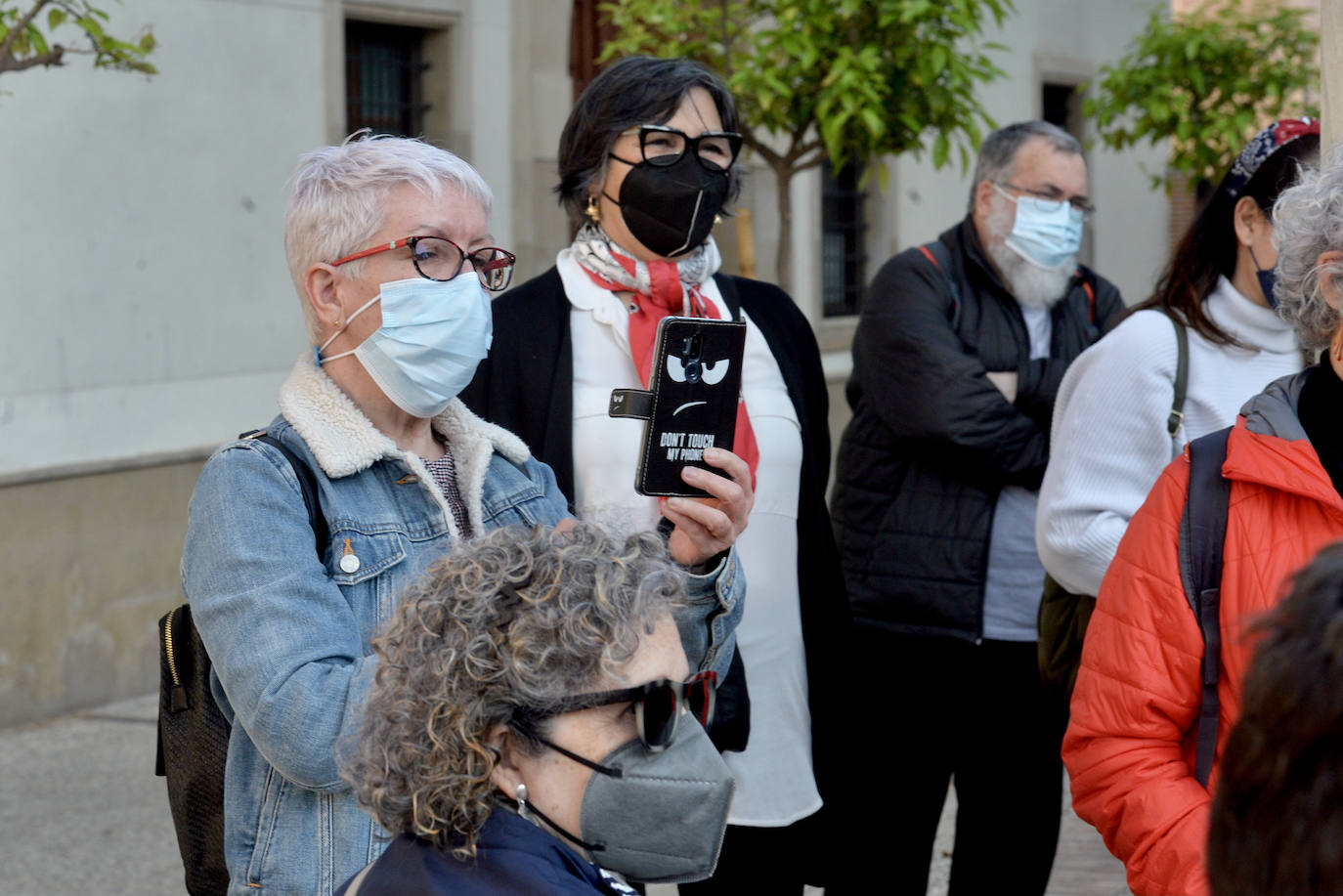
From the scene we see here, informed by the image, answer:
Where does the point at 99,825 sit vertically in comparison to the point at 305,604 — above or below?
below

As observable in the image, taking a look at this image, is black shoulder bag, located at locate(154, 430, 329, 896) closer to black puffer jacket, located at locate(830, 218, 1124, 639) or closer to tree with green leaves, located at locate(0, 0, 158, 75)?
black puffer jacket, located at locate(830, 218, 1124, 639)

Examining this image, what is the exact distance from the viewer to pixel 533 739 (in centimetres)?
177

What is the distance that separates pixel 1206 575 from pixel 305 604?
120cm

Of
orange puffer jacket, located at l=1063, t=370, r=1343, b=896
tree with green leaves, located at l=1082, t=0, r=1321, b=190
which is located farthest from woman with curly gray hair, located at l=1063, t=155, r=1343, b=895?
tree with green leaves, located at l=1082, t=0, r=1321, b=190

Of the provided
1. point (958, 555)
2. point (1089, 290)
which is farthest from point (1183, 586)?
point (1089, 290)

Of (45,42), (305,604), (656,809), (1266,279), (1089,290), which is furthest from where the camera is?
(45,42)

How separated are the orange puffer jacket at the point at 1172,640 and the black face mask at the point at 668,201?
1242mm

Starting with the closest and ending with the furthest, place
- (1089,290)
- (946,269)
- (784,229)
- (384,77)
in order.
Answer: (946,269)
(1089,290)
(784,229)
(384,77)

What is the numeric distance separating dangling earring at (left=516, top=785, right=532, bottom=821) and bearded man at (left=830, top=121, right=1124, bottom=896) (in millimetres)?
2118

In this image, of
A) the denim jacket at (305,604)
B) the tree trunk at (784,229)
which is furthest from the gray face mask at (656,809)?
the tree trunk at (784,229)

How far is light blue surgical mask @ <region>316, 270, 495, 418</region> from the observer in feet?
7.77

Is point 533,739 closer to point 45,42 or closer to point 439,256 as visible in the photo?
point 439,256

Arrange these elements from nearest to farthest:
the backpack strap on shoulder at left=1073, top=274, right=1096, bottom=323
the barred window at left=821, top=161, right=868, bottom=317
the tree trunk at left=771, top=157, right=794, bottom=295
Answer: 1. the backpack strap on shoulder at left=1073, top=274, right=1096, bottom=323
2. the tree trunk at left=771, top=157, right=794, bottom=295
3. the barred window at left=821, top=161, right=868, bottom=317

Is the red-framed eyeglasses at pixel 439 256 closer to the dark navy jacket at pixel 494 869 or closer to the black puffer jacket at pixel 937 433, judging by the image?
the dark navy jacket at pixel 494 869
